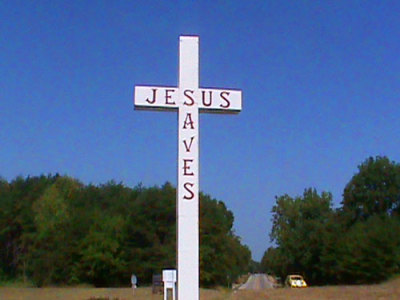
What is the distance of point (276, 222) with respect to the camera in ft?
331

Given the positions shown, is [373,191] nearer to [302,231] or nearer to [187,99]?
[302,231]

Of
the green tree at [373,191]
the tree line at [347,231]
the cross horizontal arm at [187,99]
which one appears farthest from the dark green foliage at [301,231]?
the cross horizontal arm at [187,99]

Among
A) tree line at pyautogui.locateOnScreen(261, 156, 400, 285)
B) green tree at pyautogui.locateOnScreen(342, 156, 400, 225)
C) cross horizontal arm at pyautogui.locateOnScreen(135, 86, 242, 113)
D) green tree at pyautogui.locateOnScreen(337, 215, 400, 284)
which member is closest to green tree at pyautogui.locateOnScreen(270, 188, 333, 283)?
tree line at pyautogui.locateOnScreen(261, 156, 400, 285)

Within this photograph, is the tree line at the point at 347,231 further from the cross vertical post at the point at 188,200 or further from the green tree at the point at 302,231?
the cross vertical post at the point at 188,200

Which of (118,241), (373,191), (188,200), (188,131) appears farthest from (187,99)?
(373,191)

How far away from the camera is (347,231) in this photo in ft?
261

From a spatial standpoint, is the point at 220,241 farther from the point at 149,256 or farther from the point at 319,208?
the point at 319,208

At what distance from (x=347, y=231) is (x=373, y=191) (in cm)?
909

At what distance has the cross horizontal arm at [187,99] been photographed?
36.3 feet

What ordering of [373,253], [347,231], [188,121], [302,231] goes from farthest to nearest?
[302,231] < [347,231] < [373,253] < [188,121]

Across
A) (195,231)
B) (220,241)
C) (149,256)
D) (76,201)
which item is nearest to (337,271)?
(220,241)

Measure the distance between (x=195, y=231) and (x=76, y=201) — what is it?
70443mm

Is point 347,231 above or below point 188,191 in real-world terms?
above

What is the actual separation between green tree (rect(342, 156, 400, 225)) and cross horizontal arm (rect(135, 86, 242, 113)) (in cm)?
7665
